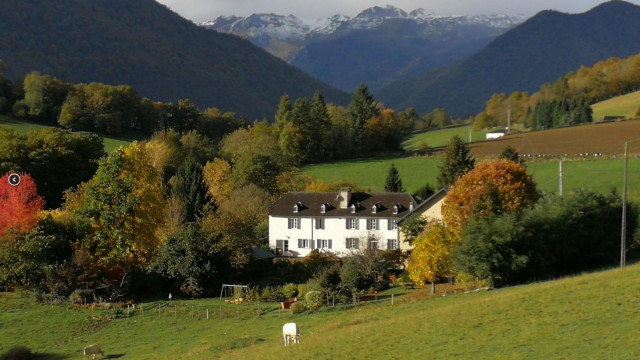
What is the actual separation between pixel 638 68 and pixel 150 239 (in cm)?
16604

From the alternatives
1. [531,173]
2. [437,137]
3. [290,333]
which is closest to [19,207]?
[290,333]

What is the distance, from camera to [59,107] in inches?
5812

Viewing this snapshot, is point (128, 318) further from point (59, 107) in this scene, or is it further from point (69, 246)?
point (59, 107)

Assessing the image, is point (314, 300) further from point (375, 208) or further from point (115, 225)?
point (375, 208)

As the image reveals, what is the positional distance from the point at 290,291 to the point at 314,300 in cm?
659

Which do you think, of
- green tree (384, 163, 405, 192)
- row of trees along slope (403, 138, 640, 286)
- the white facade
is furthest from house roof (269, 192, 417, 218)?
green tree (384, 163, 405, 192)

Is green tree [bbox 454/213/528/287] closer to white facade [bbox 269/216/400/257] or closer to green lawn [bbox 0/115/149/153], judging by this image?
white facade [bbox 269/216/400/257]

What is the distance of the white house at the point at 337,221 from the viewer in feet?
250

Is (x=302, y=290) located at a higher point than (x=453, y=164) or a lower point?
lower

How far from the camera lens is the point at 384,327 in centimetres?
3691

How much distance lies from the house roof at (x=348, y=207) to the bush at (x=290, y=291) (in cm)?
2021

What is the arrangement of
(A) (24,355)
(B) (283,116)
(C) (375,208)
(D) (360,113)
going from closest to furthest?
(A) (24,355)
(C) (375,208)
(B) (283,116)
(D) (360,113)

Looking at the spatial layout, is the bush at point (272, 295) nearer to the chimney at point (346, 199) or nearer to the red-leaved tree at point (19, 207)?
the red-leaved tree at point (19, 207)

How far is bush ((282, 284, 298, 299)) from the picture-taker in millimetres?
57719
